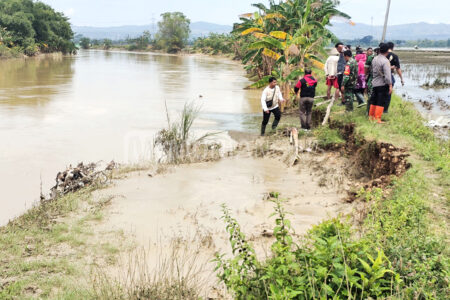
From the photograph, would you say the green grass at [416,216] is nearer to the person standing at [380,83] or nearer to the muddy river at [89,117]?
the person standing at [380,83]

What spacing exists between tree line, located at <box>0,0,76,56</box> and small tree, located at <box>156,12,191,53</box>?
25.2 metres

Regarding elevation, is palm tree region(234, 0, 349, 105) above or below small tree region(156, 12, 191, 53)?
below

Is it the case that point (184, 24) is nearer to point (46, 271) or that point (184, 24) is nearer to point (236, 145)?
point (236, 145)

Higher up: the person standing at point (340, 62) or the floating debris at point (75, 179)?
the person standing at point (340, 62)

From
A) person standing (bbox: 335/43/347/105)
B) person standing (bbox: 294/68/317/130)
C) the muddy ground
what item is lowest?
the muddy ground

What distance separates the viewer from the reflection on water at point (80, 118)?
29.4ft

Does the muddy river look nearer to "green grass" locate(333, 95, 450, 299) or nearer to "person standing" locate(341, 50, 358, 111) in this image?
"person standing" locate(341, 50, 358, 111)

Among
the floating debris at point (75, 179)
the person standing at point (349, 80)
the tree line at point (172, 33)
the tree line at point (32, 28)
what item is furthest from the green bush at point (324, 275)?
the tree line at point (172, 33)

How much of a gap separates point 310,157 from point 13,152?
7.64 meters

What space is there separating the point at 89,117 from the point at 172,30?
8343 cm

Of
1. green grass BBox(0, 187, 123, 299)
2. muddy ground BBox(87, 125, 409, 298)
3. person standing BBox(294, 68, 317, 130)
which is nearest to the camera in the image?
green grass BBox(0, 187, 123, 299)

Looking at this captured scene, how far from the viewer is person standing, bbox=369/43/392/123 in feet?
25.0

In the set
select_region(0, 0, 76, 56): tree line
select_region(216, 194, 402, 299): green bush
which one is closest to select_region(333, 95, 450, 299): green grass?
select_region(216, 194, 402, 299): green bush

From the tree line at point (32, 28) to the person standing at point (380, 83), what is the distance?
50.2 metres
